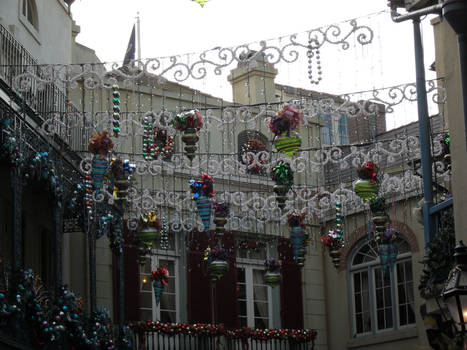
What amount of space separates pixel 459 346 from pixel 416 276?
14.3 metres

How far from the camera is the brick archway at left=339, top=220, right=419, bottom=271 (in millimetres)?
22461

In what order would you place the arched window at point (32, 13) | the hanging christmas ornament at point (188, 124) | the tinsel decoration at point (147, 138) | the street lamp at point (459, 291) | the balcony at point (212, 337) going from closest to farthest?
the street lamp at point (459, 291), the hanging christmas ornament at point (188, 124), the tinsel decoration at point (147, 138), the arched window at point (32, 13), the balcony at point (212, 337)

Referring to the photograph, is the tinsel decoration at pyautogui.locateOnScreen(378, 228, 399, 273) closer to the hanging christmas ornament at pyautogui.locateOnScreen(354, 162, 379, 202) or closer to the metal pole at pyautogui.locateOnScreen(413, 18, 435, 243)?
the hanging christmas ornament at pyautogui.locateOnScreen(354, 162, 379, 202)

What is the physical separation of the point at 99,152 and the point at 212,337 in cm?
749

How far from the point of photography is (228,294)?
76.1 feet

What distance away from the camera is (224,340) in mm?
22453

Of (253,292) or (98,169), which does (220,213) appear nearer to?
(98,169)

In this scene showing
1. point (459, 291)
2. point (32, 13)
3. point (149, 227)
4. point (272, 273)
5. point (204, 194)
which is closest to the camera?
point (459, 291)

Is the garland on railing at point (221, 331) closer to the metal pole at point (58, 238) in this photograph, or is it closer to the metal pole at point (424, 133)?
the metal pole at point (58, 238)

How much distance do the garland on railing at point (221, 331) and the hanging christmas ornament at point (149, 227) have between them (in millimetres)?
3690

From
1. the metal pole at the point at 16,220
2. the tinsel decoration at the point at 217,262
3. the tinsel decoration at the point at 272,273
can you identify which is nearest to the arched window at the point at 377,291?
the tinsel decoration at the point at 272,273

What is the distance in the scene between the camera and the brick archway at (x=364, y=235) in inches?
884

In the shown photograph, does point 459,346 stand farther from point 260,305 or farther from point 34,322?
point 260,305

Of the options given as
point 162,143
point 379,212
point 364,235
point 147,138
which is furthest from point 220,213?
point 364,235
